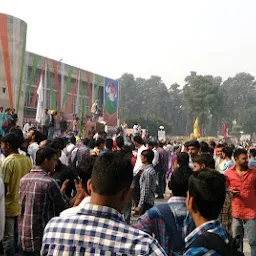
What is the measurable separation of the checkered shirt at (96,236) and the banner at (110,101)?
46388 millimetres

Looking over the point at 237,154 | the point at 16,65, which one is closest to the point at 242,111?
the point at 16,65

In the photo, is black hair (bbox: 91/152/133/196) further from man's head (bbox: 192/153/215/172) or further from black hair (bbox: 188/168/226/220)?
man's head (bbox: 192/153/215/172)

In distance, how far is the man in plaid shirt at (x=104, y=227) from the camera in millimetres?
1836

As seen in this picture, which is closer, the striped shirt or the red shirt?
the striped shirt

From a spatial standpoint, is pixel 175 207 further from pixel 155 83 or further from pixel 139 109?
pixel 155 83

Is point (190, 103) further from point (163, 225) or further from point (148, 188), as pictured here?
point (163, 225)

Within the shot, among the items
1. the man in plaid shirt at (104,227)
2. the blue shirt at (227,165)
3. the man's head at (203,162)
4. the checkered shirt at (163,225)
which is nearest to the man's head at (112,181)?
the man in plaid shirt at (104,227)

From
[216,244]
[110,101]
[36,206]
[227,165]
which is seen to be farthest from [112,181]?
[110,101]

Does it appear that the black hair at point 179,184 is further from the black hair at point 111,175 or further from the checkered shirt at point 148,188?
the checkered shirt at point 148,188

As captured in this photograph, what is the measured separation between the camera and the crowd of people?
6.19 feet

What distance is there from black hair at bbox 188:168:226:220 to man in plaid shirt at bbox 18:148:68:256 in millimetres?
1603

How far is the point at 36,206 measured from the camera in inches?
147

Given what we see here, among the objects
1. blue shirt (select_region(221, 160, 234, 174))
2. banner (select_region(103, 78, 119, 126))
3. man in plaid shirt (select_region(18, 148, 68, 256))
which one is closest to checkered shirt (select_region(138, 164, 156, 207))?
blue shirt (select_region(221, 160, 234, 174))

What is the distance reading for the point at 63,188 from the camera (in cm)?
445
